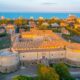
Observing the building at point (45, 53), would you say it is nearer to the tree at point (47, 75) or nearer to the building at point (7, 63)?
the building at point (7, 63)

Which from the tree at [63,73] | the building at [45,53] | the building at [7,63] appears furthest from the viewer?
the building at [45,53]

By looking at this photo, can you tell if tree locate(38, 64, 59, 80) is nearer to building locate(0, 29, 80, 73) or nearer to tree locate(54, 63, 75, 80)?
A: tree locate(54, 63, 75, 80)

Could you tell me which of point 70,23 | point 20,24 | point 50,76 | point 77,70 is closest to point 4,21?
point 20,24

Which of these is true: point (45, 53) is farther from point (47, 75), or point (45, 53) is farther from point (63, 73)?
point (47, 75)

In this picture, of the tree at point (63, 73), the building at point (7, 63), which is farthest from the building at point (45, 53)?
the tree at point (63, 73)

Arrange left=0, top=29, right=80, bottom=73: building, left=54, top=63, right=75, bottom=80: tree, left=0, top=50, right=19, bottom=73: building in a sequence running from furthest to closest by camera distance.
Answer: left=0, top=29, right=80, bottom=73: building → left=0, top=50, right=19, bottom=73: building → left=54, top=63, right=75, bottom=80: tree

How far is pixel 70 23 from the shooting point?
1848 inches

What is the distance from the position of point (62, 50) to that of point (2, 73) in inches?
213

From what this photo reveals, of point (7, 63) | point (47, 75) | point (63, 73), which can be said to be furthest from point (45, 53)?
point (47, 75)

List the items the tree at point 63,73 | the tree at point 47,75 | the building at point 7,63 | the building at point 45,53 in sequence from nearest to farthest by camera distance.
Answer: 1. the tree at point 47,75
2. the tree at point 63,73
3. the building at point 7,63
4. the building at point 45,53

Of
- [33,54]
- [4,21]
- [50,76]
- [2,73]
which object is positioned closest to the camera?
[50,76]

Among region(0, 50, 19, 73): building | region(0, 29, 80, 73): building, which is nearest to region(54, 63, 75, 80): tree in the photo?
region(0, 29, 80, 73): building

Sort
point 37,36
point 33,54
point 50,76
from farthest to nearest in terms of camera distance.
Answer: point 37,36
point 33,54
point 50,76

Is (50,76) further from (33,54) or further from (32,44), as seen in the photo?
(32,44)
